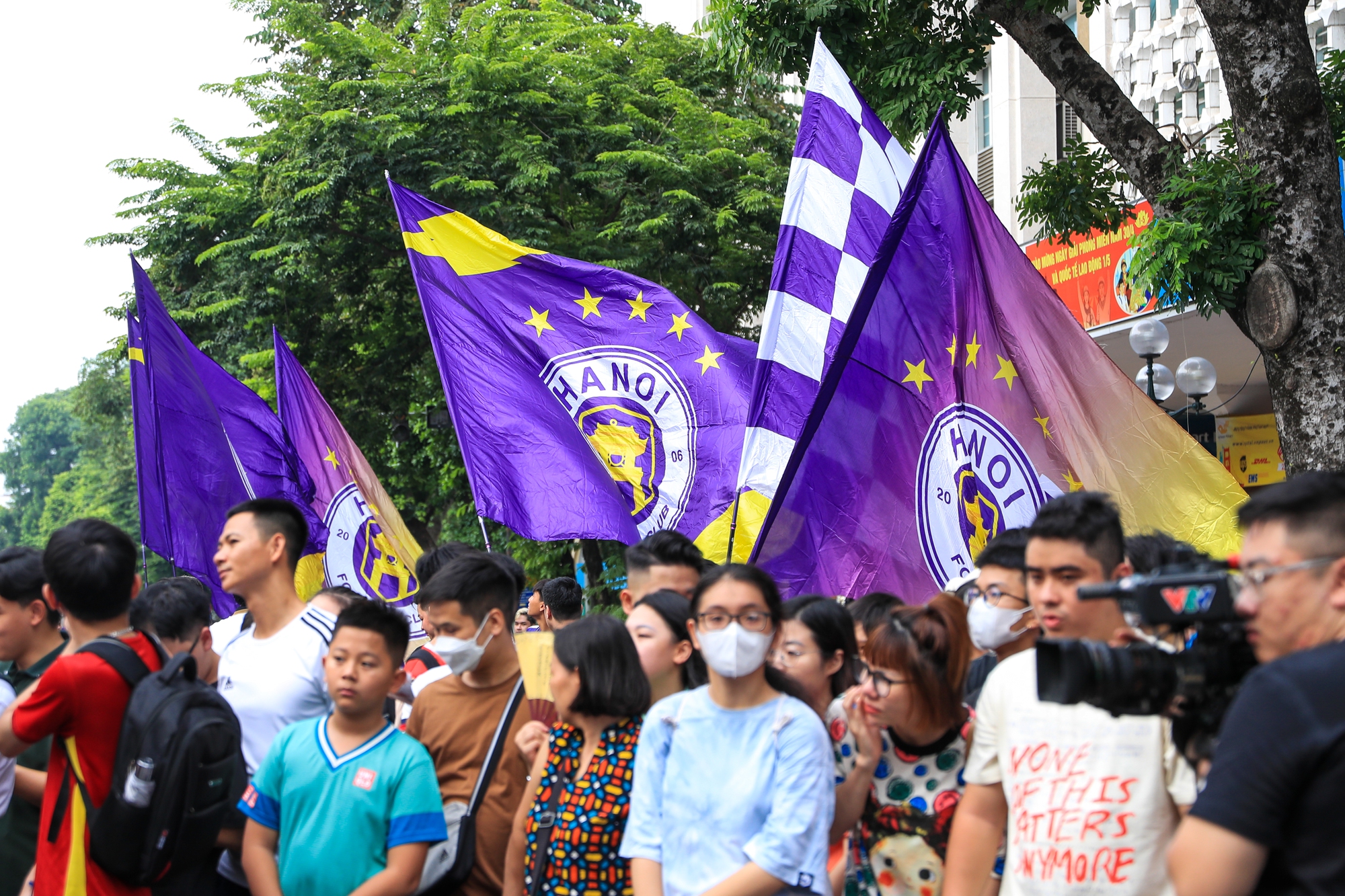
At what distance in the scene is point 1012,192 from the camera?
18.8 m

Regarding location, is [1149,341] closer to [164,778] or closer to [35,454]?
[164,778]

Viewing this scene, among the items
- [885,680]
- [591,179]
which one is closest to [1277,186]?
[885,680]

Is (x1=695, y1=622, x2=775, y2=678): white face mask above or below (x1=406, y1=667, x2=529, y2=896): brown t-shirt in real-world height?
above

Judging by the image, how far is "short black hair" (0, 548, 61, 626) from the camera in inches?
170

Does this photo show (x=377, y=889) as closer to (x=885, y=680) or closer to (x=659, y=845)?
(x=659, y=845)

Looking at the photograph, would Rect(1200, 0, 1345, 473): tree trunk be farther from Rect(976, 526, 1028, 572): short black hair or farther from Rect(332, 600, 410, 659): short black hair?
Rect(332, 600, 410, 659): short black hair

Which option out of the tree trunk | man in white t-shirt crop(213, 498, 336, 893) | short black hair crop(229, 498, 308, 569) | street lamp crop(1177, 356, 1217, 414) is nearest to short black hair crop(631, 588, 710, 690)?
man in white t-shirt crop(213, 498, 336, 893)

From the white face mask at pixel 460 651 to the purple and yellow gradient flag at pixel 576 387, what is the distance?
272cm

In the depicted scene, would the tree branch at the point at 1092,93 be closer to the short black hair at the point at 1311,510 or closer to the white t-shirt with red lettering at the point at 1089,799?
the white t-shirt with red lettering at the point at 1089,799

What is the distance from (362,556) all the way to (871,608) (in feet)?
15.7

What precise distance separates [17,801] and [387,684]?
5.23 ft

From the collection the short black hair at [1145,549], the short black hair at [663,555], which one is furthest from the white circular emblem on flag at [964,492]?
the short black hair at [663,555]

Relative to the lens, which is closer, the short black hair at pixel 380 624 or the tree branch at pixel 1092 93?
the short black hair at pixel 380 624

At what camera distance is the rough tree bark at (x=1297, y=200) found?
621 centimetres
